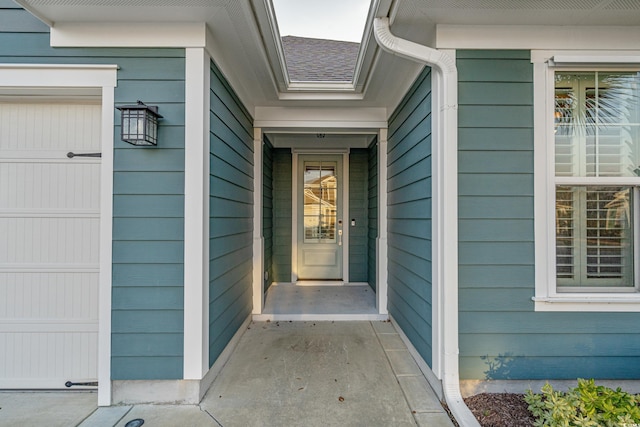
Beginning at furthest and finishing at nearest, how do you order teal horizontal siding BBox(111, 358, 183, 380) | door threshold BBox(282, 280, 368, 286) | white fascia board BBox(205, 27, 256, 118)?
door threshold BBox(282, 280, 368, 286) → white fascia board BBox(205, 27, 256, 118) → teal horizontal siding BBox(111, 358, 183, 380)

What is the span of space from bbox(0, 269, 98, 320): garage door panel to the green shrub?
282cm

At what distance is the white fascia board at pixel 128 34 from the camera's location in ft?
6.43

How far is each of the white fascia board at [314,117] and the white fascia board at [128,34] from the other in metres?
1.42

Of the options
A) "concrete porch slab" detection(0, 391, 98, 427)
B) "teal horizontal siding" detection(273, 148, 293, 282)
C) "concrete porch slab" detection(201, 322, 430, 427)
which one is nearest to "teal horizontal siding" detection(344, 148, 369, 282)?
"teal horizontal siding" detection(273, 148, 293, 282)

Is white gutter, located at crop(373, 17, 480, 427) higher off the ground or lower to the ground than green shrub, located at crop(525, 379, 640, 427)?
higher

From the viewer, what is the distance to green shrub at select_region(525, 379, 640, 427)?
1.46 metres

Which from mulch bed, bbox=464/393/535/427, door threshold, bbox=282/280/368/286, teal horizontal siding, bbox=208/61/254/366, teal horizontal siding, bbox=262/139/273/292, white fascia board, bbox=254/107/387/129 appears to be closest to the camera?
mulch bed, bbox=464/393/535/427

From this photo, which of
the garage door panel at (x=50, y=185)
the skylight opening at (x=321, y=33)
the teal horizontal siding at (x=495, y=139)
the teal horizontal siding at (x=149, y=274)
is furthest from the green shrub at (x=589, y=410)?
the garage door panel at (x=50, y=185)

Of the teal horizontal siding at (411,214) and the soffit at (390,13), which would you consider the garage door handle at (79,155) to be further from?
the teal horizontal siding at (411,214)

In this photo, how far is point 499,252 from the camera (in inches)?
78.8

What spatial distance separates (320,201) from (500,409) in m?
3.56

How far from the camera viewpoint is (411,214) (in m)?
2.60

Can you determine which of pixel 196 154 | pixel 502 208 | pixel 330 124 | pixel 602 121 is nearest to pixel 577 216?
pixel 502 208

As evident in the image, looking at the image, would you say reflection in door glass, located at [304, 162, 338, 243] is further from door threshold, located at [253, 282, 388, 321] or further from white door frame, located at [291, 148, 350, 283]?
door threshold, located at [253, 282, 388, 321]
